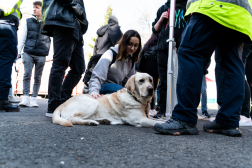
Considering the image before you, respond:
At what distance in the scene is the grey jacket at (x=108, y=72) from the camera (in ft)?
9.55

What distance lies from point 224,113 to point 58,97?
6.97ft

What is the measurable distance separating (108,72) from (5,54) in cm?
162

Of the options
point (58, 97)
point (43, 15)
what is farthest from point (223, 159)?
point (43, 15)

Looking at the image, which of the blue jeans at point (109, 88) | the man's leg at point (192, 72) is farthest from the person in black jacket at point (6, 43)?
the man's leg at point (192, 72)

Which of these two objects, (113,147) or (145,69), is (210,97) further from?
Result: (113,147)

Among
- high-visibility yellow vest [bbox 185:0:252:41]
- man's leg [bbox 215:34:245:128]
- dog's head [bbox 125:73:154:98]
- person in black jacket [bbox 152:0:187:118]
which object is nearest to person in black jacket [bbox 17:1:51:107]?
person in black jacket [bbox 152:0:187:118]

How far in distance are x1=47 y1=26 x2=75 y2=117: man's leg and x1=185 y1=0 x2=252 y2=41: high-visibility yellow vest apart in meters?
1.73

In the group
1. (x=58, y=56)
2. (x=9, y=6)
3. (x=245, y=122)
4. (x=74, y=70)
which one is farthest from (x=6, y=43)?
(x=245, y=122)

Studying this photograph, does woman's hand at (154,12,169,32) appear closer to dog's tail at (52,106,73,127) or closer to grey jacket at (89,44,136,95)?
grey jacket at (89,44,136,95)

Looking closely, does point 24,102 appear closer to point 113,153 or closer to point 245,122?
point 113,153

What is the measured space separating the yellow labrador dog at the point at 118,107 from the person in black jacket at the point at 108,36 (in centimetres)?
151

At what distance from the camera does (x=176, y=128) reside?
1.77m

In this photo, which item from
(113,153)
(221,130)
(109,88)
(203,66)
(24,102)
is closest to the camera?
(113,153)

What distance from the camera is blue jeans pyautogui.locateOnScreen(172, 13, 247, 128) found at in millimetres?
1790
